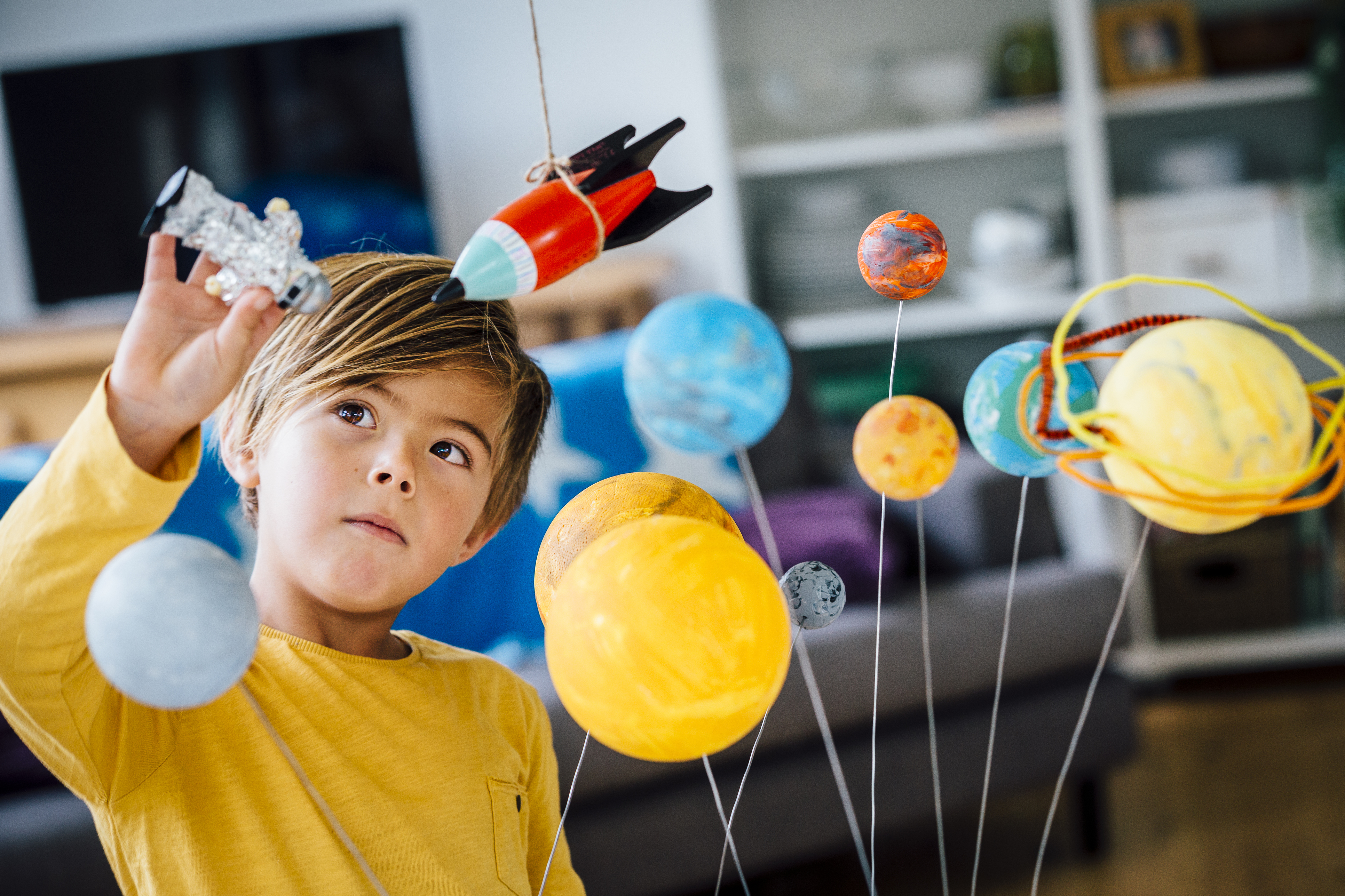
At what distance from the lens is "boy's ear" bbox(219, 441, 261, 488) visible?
668 mm

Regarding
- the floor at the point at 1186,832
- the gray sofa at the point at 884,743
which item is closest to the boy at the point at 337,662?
the gray sofa at the point at 884,743

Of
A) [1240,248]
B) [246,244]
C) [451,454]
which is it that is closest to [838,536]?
[451,454]

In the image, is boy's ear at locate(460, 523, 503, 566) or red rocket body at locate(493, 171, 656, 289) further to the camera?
boy's ear at locate(460, 523, 503, 566)

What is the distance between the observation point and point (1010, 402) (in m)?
0.59

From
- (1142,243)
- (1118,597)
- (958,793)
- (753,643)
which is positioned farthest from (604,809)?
(1142,243)

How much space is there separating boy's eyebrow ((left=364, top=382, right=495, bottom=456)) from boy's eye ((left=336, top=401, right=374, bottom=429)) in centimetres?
1

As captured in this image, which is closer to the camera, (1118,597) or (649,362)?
(649,362)

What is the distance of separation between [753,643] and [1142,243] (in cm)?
224

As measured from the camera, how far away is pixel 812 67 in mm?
2588

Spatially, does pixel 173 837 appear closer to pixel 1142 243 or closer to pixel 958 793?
pixel 958 793

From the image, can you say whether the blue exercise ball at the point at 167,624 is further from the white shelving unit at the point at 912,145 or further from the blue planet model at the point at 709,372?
the white shelving unit at the point at 912,145

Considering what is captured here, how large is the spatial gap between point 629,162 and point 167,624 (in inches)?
11.5

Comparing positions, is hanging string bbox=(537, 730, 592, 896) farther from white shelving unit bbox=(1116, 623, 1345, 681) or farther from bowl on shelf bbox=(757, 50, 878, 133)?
bowl on shelf bbox=(757, 50, 878, 133)

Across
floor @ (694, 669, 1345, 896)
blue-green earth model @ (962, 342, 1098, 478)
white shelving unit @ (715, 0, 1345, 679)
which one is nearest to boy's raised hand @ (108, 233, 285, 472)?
blue-green earth model @ (962, 342, 1098, 478)
